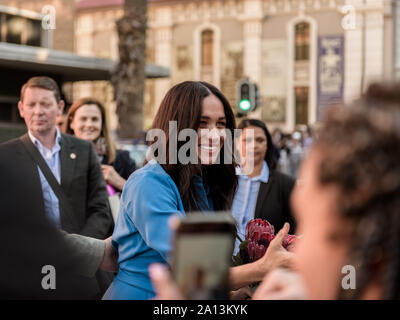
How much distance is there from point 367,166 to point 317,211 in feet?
0.41

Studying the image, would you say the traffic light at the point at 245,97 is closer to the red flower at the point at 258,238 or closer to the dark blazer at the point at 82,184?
the dark blazer at the point at 82,184

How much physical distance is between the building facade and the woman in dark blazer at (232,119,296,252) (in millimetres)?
27019

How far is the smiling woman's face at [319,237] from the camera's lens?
1001mm

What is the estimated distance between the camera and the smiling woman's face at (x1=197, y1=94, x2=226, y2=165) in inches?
98.7

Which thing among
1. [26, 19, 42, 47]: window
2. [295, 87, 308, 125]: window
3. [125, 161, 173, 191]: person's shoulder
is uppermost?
[26, 19, 42, 47]: window

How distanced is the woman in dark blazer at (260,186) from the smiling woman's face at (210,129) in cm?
208

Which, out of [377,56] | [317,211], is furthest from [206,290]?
[377,56]

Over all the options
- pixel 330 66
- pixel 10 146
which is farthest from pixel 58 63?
→ pixel 330 66

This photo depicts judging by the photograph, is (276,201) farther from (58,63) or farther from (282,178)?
(58,63)

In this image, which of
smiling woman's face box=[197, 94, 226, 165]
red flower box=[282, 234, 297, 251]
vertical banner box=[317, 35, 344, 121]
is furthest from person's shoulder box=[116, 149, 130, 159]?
vertical banner box=[317, 35, 344, 121]

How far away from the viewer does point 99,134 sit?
19.4 feet

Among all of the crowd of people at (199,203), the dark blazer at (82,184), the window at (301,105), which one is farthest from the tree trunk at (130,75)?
the window at (301,105)

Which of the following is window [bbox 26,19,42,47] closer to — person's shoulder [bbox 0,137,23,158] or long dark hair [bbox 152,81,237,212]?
person's shoulder [bbox 0,137,23,158]
